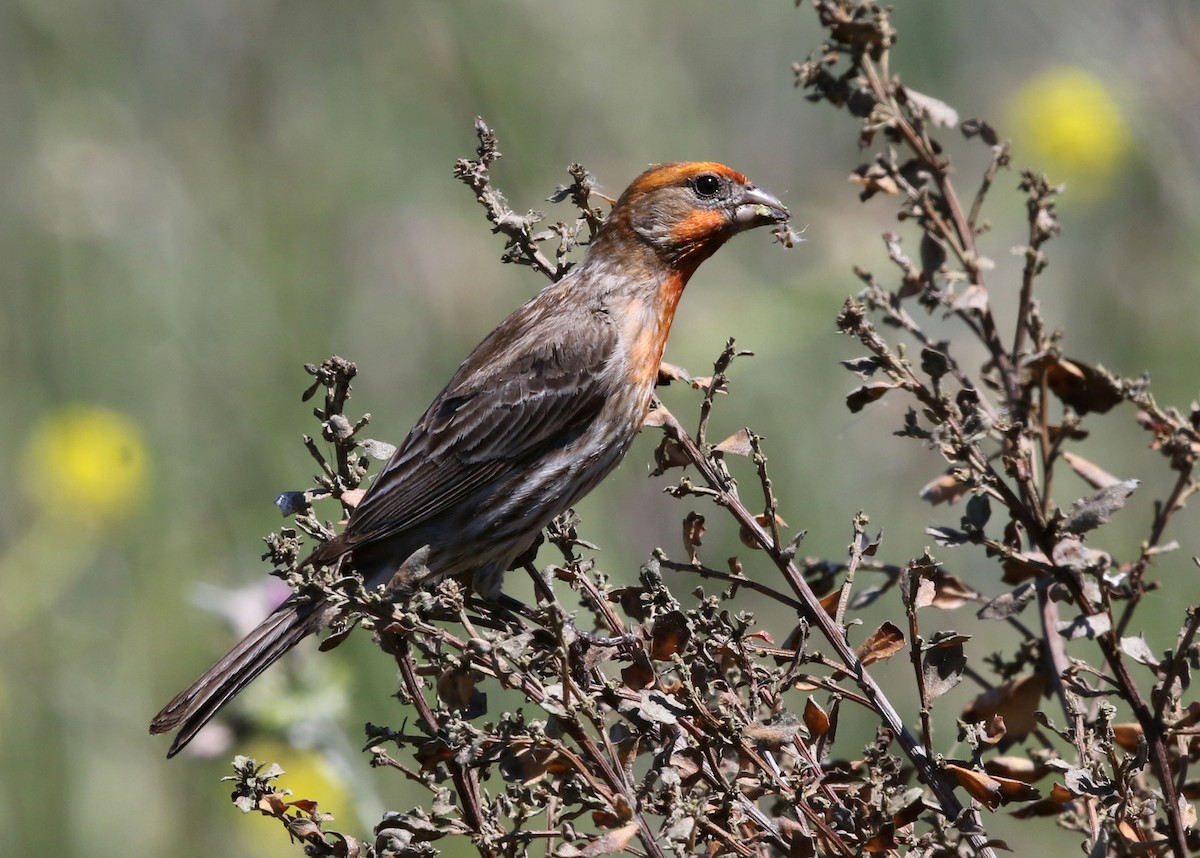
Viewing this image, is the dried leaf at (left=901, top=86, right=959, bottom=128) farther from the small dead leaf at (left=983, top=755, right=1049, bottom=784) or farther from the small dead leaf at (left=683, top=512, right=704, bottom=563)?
the small dead leaf at (left=983, top=755, right=1049, bottom=784)

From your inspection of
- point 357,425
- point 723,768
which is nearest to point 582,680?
point 723,768

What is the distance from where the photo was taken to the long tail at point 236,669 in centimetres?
343

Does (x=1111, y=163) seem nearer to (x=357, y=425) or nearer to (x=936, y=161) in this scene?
(x=936, y=161)

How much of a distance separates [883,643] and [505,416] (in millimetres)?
1923

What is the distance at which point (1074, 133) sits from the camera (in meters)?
6.79

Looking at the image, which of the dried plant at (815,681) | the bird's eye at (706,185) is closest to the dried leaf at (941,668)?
the dried plant at (815,681)

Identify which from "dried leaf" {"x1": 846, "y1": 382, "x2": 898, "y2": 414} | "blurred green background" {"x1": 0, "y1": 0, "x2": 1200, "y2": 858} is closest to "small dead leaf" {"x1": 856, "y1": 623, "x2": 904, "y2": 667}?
"dried leaf" {"x1": 846, "y1": 382, "x2": 898, "y2": 414}

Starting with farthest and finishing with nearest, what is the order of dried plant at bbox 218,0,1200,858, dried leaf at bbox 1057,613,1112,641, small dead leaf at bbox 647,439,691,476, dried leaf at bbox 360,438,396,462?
1. dried leaf at bbox 360,438,396,462
2. small dead leaf at bbox 647,439,691,476
3. dried leaf at bbox 1057,613,1112,641
4. dried plant at bbox 218,0,1200,858

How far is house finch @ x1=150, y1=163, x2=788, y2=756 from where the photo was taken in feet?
13.4

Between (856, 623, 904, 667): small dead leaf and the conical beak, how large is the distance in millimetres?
2003

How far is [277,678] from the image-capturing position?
4504 mm

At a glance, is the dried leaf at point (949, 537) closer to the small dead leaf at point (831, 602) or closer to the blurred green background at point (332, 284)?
the small dead leaf at point (831, 602)

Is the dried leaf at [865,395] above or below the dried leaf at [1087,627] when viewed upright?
above

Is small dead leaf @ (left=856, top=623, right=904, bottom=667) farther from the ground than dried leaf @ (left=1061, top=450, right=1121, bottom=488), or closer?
closer
